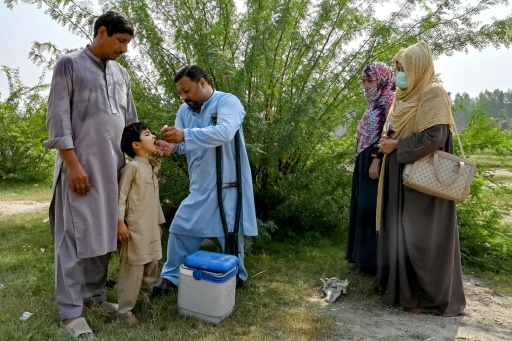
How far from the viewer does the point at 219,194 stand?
3141 millimetres

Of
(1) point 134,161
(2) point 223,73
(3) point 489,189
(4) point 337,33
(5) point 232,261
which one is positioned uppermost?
(4) point 337,33

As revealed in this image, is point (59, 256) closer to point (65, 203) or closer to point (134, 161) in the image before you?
point (65, 203)

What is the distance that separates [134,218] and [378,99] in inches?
82.0

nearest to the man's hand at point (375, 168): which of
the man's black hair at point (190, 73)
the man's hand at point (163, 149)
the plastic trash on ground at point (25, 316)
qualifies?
the man's black hair at point (190, 73)

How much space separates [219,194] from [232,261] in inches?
20.4

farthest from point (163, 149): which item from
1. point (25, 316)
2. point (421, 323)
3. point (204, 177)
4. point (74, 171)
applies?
point (421, 323)

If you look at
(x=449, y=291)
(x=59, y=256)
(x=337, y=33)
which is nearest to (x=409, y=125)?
(x=449, y=291)

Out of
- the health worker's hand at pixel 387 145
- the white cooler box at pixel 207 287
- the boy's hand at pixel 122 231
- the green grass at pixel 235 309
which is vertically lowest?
the green grass at pixel 235 309

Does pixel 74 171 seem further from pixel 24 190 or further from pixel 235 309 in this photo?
pixel 24 190

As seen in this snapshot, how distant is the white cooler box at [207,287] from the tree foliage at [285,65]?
156 centimetres

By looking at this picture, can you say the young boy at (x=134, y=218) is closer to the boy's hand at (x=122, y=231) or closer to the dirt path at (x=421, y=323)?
the boy's hand at (x=122, y=231)

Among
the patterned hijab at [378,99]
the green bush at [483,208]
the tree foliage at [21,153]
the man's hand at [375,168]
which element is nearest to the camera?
the man's hand at [375,168]

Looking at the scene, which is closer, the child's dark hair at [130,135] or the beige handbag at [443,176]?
the child's dark hair at [130,135]

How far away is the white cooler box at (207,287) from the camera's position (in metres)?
2.74
